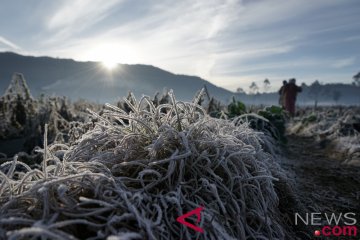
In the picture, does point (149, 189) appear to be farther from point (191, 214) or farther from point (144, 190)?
point (191, 214)

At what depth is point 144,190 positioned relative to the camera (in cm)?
131

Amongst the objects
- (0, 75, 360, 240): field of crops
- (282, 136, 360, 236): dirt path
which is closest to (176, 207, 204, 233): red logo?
(0, 75, 360, 240): field of crops

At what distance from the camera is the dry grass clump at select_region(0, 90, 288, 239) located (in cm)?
108

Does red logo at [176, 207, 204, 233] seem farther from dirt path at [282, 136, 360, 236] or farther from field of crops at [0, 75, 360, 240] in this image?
dirt path at [282, 136, 360, 236]

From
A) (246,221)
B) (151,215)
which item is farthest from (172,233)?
(246,221)

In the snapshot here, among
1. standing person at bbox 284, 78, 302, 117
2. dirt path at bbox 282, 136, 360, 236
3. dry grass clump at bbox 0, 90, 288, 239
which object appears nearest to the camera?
dry grass clump at bbox 0, 90, 288, 239

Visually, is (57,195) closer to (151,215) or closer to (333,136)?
(151,215)

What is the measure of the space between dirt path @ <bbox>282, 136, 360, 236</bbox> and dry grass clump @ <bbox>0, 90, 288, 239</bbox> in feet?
2.43

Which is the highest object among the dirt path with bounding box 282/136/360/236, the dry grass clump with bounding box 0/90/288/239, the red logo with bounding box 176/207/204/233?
the dry grass clump with bounding box 0/90/288/239

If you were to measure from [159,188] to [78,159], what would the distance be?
1.69 feet

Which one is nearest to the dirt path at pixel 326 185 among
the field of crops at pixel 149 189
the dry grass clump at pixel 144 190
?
the field of crops at pixel 149 189

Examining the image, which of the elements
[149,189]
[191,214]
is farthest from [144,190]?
[191,214]

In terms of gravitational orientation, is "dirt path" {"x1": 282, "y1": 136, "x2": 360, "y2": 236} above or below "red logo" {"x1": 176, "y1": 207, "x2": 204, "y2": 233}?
below

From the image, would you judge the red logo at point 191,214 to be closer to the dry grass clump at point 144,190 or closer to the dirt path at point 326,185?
the dry grass clump at point 144,190
